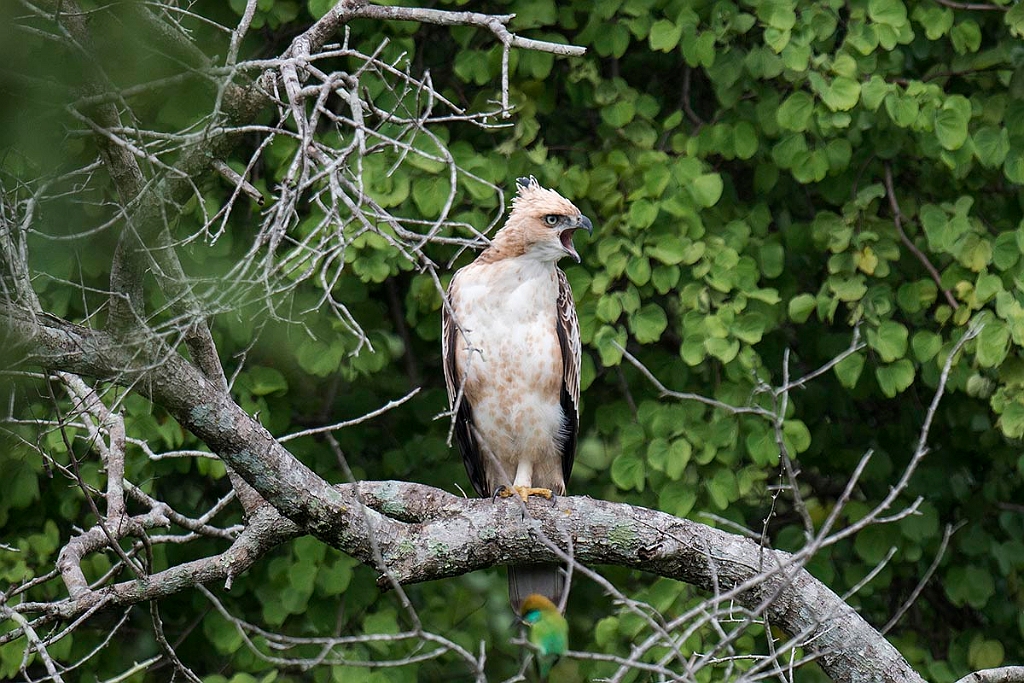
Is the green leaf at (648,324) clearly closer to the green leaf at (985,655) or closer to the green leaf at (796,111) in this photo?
the green leaf at (796,111)

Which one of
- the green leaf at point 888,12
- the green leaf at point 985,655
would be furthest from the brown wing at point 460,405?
the green leaf at point 985,655

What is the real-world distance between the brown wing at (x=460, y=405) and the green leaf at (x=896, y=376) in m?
1.31

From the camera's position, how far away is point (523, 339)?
3627 mm

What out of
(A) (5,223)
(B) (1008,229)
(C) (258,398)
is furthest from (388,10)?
(B) (1008,229)

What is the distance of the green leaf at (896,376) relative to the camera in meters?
3.80

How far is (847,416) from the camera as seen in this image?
179 inches

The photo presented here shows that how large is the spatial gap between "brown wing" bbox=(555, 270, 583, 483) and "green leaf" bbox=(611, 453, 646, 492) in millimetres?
161

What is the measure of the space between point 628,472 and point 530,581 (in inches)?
23.3

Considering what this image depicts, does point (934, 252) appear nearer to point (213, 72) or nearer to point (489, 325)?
point (489, 325)

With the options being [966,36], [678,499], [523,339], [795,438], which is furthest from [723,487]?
[966,36]

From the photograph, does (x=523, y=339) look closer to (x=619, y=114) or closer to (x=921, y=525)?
(x=619, y=114)

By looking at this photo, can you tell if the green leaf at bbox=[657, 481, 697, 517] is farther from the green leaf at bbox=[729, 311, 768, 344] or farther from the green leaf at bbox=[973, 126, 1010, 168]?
the green leaf at bbox=[973, 126, 1010, 168]

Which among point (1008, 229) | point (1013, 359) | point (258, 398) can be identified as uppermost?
point (1008, 229)

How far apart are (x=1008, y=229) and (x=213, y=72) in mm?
3242
